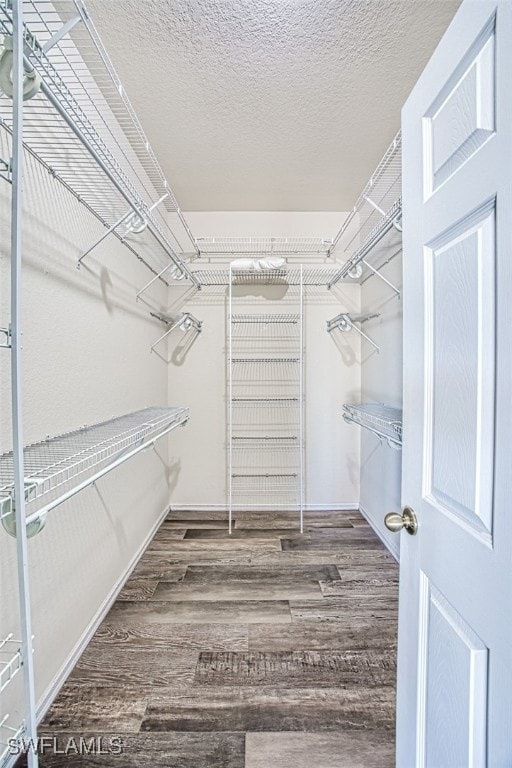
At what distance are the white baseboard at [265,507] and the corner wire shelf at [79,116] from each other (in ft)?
6.94

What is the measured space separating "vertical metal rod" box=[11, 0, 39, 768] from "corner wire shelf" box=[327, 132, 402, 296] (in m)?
1.30

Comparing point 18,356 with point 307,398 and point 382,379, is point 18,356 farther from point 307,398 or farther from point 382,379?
point 307,398

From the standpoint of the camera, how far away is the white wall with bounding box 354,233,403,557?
2439 millimetres

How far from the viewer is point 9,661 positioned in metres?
0.96

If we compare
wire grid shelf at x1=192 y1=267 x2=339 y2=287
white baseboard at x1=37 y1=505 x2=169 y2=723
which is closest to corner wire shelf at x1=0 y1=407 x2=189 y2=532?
white baseboard at x1=37 y1=505 x2=169 y2=723

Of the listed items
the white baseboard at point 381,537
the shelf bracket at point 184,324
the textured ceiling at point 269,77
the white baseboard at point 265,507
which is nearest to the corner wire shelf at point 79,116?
the textured ceiling at point 269,77

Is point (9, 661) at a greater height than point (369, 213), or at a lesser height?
lesser

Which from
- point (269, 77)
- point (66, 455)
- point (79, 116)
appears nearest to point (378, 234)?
point (269, 77)

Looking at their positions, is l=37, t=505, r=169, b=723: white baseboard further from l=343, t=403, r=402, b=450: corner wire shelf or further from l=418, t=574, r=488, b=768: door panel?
l=343, t=403, r=402, b=450: corner wire shelf

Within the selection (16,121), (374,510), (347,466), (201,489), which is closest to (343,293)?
(347,466)

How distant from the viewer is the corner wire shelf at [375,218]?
1776 mm

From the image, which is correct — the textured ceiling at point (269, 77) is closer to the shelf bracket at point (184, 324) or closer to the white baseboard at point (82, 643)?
the shelf bracket at point (184, 324)

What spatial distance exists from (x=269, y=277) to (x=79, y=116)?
218 cm

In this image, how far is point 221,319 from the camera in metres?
3.28
